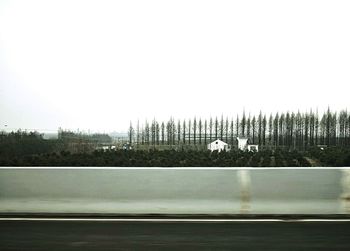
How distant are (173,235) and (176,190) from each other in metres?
1.51

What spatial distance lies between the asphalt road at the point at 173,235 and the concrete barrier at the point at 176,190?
0.66 metres

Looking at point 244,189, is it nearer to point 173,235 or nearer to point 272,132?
point 173,235

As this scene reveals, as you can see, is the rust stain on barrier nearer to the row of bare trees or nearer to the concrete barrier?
the concrete barrier

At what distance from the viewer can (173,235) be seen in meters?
5.59

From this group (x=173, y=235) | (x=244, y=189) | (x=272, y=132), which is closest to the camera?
(x=173, y=235)

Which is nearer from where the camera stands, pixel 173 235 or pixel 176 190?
pixel 173 235

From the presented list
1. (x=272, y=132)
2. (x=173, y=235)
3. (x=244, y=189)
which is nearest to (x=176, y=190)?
(x=244, y=189)

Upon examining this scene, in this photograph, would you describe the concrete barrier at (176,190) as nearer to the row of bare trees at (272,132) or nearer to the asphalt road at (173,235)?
the asphalt road at (173,235)

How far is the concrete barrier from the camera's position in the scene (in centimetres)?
695

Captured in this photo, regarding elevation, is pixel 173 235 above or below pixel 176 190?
below

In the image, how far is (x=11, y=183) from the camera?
714cm

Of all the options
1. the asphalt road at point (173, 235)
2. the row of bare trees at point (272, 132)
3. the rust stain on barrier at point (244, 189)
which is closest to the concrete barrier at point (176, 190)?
the rust stain on barrier at point (244, 189)

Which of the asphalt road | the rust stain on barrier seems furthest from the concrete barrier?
the asphalt road

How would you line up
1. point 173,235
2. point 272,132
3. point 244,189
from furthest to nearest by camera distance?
point 272,132 → point 244,189 → point 173,235
